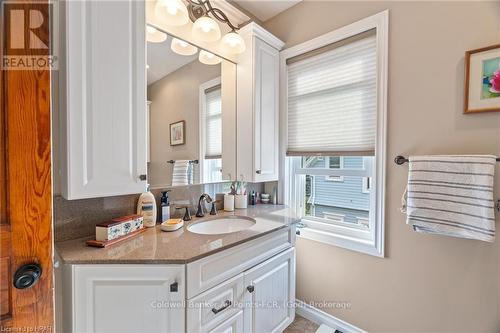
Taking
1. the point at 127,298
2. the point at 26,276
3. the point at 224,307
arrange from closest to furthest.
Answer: the point at 26,276, the point at 127,298, the point at 224,307

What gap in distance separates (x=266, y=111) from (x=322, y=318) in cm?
165

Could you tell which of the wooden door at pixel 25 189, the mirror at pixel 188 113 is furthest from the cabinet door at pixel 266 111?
the wooden door at pixel 25 189

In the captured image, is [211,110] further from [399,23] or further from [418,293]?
[418,293]

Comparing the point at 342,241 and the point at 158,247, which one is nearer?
the point at 158,247

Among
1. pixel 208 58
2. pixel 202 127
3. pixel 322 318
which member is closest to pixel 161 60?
pixel 208 58

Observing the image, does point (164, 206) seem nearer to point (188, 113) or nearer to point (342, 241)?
point (188, 113)

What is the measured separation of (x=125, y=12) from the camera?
3.54ft

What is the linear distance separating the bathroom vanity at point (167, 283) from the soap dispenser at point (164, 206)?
0.11 m

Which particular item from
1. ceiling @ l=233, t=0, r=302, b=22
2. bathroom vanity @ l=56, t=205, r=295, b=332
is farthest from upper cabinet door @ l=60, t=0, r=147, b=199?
ceiling @ l=233, t=0, r=302, b=22

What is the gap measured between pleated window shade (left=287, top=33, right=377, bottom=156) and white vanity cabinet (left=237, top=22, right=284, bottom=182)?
16 cm

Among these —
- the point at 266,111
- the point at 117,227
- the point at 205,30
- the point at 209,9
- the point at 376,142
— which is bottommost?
the point at 117,227

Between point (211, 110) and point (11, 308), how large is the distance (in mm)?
1438

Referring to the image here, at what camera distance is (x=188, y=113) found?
5.46ft

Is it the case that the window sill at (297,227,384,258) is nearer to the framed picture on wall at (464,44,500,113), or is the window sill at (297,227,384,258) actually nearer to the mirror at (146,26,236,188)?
the mirror at (146,26,236,188)
